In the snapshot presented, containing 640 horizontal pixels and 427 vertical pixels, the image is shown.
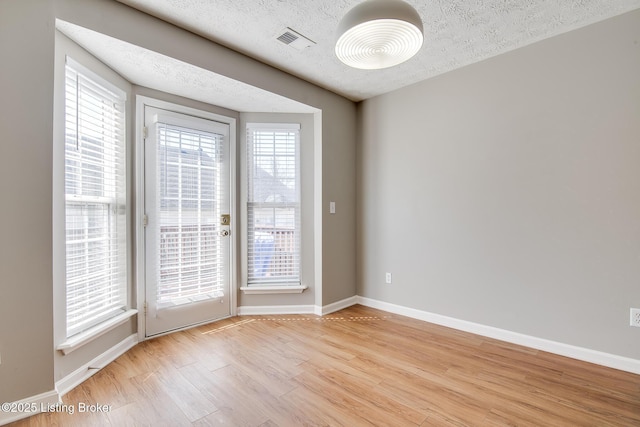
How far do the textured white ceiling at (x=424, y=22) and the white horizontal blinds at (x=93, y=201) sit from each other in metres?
0.76

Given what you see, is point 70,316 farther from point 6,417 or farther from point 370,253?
Answer: point 370,253

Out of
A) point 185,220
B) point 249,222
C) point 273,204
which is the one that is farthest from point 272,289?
point 185,220

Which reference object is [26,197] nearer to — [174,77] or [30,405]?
[30,405]

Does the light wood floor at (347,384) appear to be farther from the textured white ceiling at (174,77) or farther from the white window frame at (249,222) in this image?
the textured white ceiling at (174,77)

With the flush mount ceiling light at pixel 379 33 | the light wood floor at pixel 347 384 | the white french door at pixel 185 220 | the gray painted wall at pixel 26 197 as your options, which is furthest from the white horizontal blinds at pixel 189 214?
the flush mount ceiling light at pixel 379 33

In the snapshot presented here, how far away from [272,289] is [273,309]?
0.82 ft

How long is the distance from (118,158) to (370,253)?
279cm

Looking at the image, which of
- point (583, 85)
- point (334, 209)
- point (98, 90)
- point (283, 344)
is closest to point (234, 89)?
point (98, 90)

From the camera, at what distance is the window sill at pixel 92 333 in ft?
6.17

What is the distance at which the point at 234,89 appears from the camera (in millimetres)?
2715

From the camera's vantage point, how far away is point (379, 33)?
1423 millimetres

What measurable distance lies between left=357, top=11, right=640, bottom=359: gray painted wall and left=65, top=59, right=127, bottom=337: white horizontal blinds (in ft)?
8.82

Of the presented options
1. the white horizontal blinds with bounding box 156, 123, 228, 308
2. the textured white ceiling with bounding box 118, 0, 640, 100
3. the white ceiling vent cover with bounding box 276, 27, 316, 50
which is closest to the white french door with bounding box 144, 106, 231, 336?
the white horizontal blinds with bounding box 156, 123, 228, 308

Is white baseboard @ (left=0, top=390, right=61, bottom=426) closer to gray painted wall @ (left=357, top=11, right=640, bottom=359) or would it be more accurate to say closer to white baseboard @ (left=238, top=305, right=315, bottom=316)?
white baseboard @ (left=238, top=305, right=315, bottom=316)
